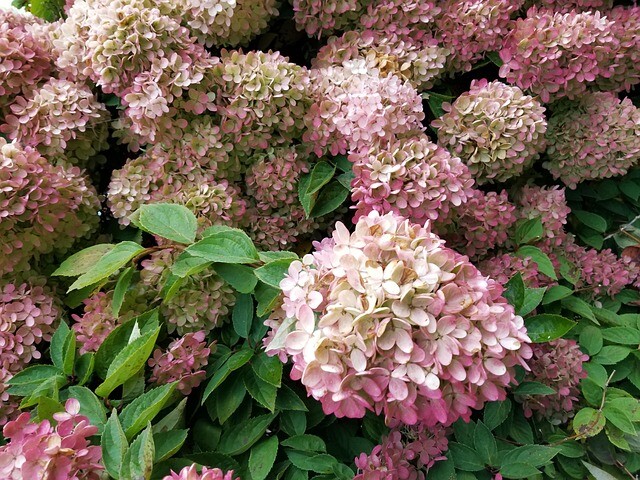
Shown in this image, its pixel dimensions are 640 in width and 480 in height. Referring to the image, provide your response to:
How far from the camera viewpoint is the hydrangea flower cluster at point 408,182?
36.4 inches

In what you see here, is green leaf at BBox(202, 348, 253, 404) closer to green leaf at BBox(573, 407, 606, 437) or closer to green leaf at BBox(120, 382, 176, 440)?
green leaf at BBox(120, 382, 176, 440)

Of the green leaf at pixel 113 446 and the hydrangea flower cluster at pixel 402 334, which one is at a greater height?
the hydrangea flower cluster at pixel 402 334

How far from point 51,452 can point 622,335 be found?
1066 mm

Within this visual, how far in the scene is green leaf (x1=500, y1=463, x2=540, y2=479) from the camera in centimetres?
87

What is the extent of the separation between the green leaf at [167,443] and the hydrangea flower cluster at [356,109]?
0.58 meters

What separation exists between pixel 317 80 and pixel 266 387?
615 millimetres

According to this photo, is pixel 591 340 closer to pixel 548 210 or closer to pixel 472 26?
pixel 548 210

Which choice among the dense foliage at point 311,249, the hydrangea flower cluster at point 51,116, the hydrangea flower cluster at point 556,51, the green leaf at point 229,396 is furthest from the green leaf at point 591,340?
the hydrangea flower cluster at point 51,116

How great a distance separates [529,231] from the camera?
1.17m

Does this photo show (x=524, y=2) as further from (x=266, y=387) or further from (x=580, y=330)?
(x=266, y=387)

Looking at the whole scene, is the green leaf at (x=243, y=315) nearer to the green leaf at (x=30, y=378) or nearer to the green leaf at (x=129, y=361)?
the green leaf at (x=129, y=361)

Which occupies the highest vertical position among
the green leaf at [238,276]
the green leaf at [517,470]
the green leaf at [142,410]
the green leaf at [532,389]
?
the green leaf at [238,276]

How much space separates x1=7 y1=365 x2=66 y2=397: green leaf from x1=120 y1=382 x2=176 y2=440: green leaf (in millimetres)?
159

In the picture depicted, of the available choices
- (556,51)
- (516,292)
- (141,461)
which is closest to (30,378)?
(141,461)
